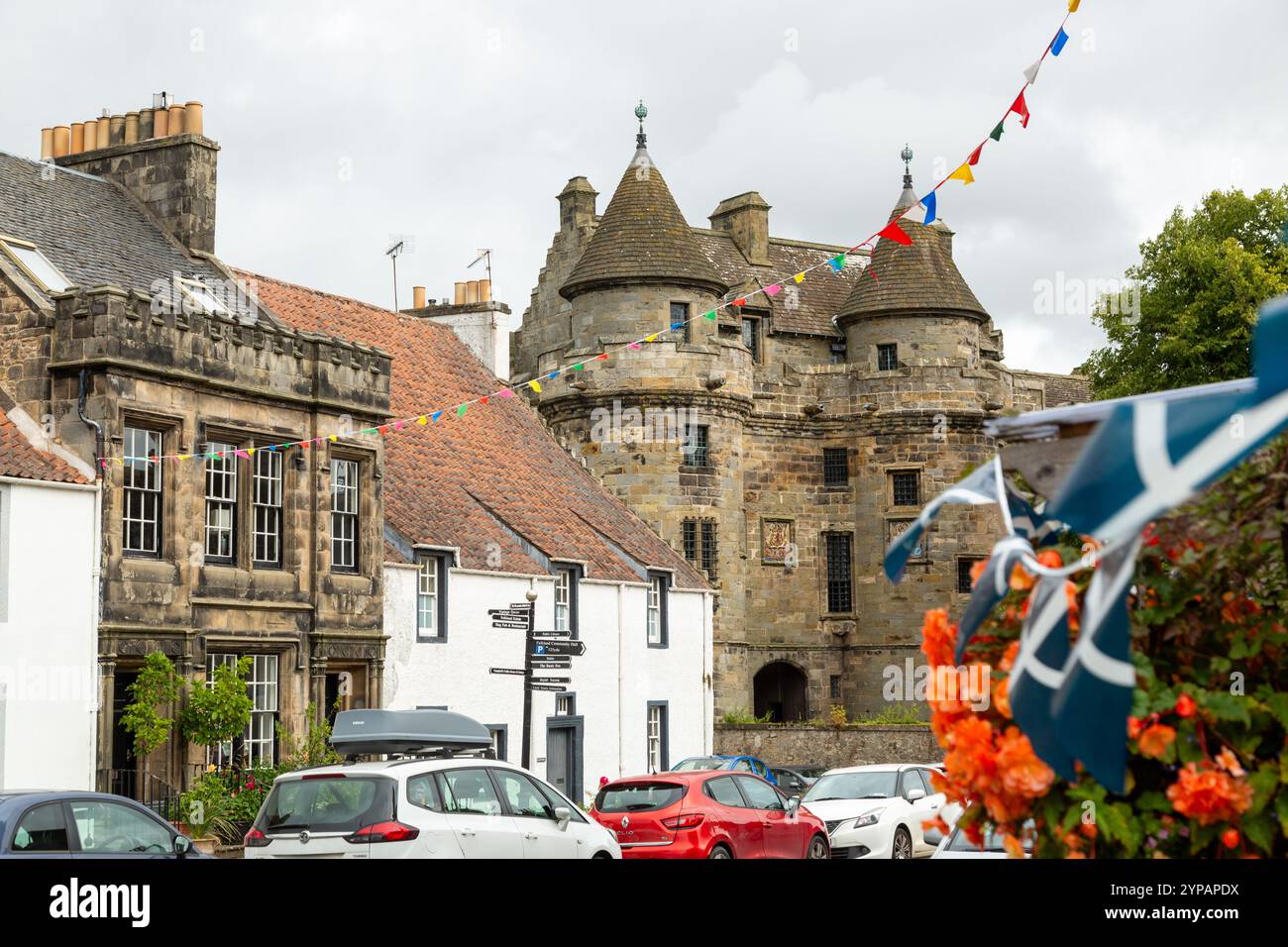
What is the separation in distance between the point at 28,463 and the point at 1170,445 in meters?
20.9

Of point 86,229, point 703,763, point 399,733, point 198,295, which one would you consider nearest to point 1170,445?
point 399,733

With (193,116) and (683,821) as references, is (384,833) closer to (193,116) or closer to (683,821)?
(683,821)

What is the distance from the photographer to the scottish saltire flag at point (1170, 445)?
15.9 ft

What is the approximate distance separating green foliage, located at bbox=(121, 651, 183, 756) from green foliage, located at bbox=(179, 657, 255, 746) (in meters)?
0.27

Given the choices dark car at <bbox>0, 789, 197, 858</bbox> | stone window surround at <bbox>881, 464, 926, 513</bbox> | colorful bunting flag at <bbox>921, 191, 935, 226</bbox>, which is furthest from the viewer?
stone window surround at <bbox>881, 464, 926, 513</bbox>

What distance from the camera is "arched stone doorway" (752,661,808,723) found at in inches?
2137

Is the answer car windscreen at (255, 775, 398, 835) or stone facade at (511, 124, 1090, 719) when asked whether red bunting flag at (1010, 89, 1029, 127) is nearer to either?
car windscreen at (255, 775, 398, 835)

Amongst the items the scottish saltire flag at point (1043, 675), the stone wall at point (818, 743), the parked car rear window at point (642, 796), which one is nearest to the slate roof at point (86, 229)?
the parked car rear window at point (642, 796)

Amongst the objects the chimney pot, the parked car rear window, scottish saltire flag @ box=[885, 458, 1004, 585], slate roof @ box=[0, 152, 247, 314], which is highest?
the chimney pot

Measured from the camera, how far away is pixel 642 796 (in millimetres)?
20281

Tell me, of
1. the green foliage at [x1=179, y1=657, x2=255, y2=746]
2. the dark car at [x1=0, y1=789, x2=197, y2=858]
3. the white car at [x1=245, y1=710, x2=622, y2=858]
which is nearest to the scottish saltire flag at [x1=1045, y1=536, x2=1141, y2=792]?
the dark car at [x1=0, y1=789, x2=197, y2=858]

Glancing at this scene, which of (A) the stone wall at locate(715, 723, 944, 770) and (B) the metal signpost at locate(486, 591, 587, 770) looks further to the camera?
(A) the stone wall at locate(715, 723, 944, 770)

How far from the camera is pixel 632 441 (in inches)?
1893
